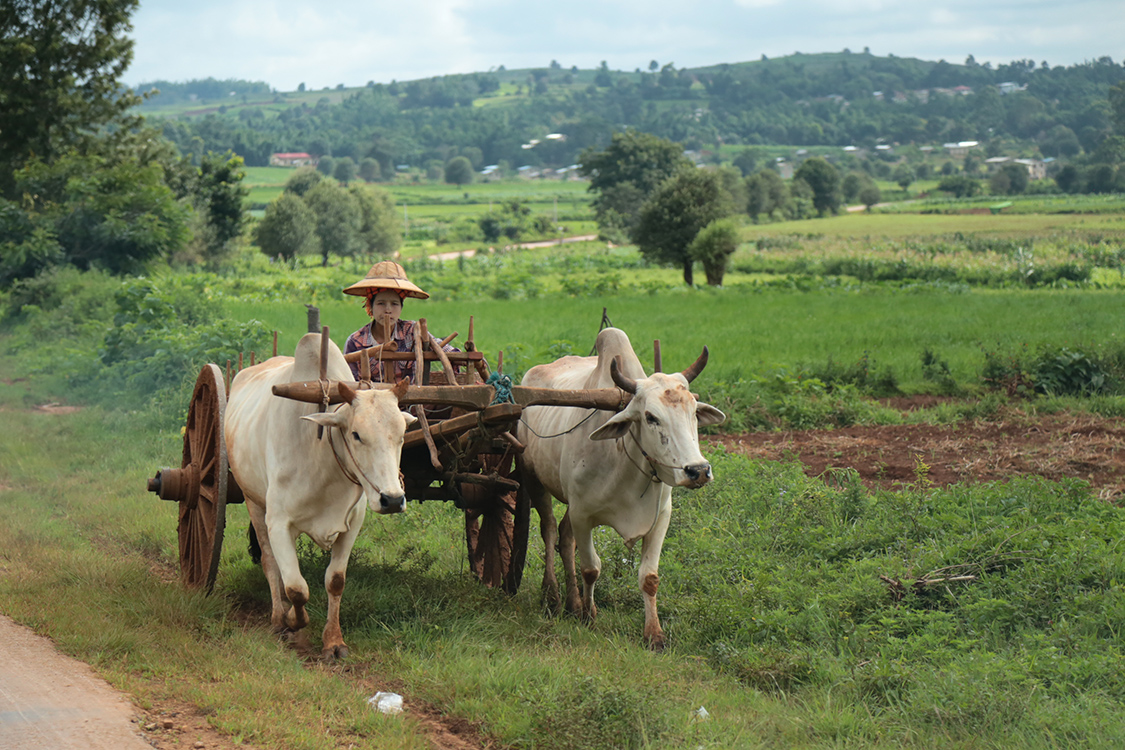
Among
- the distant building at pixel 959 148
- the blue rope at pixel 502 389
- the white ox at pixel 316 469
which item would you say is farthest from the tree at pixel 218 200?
the distant building at pixel 959 148

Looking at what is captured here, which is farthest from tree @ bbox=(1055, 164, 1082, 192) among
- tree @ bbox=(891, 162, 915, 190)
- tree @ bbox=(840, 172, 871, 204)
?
tree @ bbox=(891, 162, 915, 190)

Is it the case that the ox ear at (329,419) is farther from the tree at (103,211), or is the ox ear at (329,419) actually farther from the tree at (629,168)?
the tree at (629,168)

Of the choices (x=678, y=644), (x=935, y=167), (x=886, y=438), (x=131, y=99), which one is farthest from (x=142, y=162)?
Result: (x=935, y=167)

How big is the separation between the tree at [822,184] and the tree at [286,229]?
4475 centimetres

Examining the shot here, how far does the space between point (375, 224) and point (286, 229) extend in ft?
29.6

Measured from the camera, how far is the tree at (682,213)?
1348 inches

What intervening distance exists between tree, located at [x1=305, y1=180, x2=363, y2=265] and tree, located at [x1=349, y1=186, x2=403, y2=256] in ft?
6.66

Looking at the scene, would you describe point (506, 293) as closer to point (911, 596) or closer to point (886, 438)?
point (886, 438)

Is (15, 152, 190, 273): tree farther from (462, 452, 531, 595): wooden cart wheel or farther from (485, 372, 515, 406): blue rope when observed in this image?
(485, 372, 515, 406): blue rope

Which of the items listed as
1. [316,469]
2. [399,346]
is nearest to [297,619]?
[316,469]

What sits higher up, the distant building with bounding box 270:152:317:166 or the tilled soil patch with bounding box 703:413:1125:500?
the distant building with bounding box 270:152:317:166

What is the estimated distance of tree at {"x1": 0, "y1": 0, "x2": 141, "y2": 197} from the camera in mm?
23703

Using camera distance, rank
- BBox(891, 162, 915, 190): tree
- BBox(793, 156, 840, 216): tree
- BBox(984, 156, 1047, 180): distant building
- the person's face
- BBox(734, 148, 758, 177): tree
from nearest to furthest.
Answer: the person's face
BBox(793, 156, 840, 216): tree
BBox(891, 162, 915, 190): tree
BBox(984, 156, 1047, 180): distant building
BBox(734, 148, 758, 177): tree

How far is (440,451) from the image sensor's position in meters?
5.86
